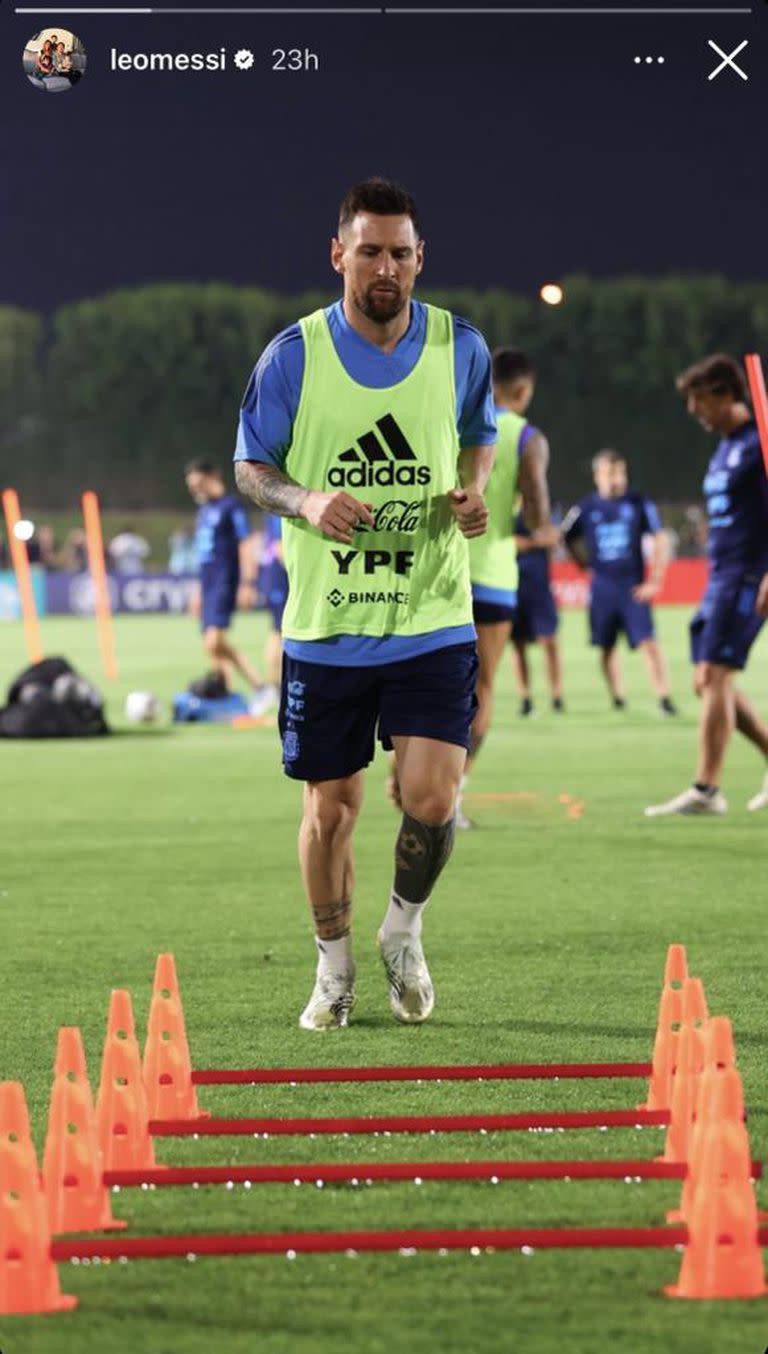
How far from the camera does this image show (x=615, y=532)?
A: 827 inches

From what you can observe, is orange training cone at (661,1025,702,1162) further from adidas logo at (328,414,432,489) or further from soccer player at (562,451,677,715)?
soccer player at (562,451,677,715)

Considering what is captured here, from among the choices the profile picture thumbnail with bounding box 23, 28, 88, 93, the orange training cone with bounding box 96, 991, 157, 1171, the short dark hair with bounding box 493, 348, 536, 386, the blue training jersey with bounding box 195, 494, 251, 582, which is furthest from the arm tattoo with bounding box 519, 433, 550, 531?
the blue training jersey with bounding box 195, 494, 251, 582

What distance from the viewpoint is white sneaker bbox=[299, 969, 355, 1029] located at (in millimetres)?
6562

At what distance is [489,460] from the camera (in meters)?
6.64

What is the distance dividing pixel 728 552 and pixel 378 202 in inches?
231

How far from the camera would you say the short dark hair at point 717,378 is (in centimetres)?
1132

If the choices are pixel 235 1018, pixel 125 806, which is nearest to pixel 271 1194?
pixel 235 1018

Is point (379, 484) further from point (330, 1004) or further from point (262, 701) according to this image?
point (262, 701)

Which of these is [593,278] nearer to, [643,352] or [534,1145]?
[643,352]

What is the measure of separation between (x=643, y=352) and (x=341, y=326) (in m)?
72.4

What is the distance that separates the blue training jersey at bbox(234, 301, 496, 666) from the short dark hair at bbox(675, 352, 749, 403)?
498cm

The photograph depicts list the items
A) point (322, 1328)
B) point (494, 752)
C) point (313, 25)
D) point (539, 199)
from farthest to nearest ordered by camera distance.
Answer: point (539, 199), point (494, 752), point (313, 25), point (322, 1328)

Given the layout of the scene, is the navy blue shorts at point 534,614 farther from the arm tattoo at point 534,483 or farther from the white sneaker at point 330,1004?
the white sneaker at point 330,1004

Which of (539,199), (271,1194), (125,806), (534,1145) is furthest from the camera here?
(539,199)
